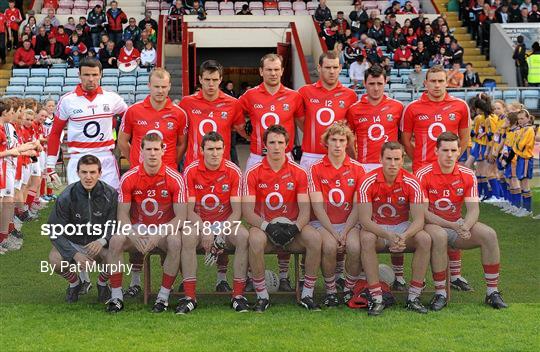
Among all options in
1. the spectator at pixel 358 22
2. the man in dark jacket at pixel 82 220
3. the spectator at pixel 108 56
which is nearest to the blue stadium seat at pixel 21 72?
the spectator at pixel 108 56

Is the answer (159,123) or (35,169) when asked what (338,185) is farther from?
(35,169)

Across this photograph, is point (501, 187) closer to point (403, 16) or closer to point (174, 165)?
point (174, 165)

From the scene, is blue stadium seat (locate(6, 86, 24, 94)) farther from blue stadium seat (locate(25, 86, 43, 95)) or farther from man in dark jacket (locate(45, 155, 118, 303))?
man in dark jacket (locate(45, 155, 118, 303))

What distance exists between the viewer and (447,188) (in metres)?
8.40

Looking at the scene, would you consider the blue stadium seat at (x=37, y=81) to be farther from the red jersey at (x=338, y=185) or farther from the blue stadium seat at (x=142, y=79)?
the red jersey at (x=338, y=185)

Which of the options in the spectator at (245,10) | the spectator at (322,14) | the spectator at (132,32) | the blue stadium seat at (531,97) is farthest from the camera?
the spectator at (245,10)

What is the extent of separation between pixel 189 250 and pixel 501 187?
312 inches

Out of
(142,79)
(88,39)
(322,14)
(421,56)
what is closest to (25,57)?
(88,39)

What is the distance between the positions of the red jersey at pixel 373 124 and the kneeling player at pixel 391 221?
1.02 meters

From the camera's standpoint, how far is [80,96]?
9.30m

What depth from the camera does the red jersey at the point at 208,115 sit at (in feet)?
30.3

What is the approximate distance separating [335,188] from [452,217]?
1.03 meters

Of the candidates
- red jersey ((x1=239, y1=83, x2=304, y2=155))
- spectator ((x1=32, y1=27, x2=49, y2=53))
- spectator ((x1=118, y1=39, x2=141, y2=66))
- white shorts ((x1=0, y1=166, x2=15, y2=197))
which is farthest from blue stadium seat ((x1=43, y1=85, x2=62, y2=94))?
red jersey ((x1=239, y1=83, x2=304, y2=155))

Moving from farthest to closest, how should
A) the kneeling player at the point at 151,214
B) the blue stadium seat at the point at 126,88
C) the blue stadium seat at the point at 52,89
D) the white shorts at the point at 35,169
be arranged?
the blue stadium seat at the point at 52,89 → the blue stadium seat at the point at 126,88 → the white shorts at the point at 35,169 → the kneeling player at the point at 151,214
